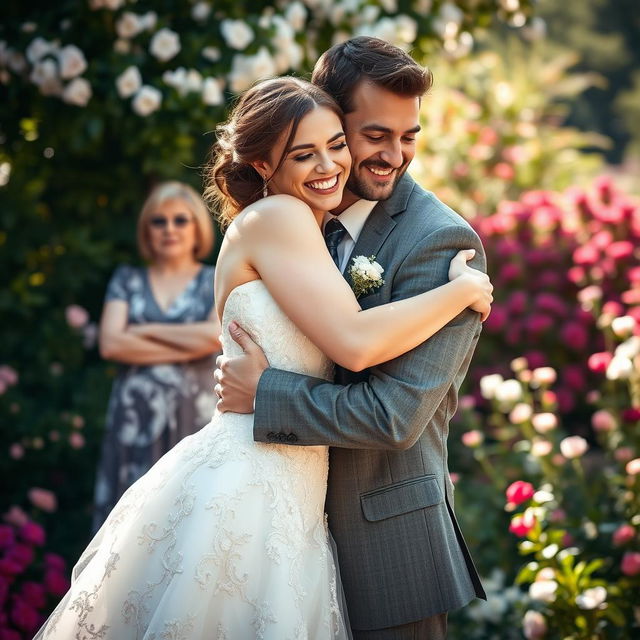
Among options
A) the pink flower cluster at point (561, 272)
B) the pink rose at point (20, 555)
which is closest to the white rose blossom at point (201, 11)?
the pink flower cluster at point (561, 272)

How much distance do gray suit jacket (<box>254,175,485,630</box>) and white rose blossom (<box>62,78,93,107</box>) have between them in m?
2.56

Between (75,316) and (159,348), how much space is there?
1009 mm

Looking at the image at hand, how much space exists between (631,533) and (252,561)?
5.11 ft

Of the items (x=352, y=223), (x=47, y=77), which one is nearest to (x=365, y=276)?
(x=352, y=223)

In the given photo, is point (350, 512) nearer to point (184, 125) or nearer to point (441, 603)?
point (441, 603)

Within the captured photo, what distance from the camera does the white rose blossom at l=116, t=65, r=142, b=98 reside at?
4477mm

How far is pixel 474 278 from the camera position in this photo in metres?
2.24

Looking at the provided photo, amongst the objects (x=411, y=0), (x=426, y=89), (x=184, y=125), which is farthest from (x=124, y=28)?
(x=426, y=89)

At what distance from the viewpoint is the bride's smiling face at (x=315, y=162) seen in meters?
2.31

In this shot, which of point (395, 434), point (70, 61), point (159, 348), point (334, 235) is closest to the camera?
point (395, 434)

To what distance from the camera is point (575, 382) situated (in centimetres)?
518

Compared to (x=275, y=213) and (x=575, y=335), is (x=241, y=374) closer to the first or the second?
(x=275, y=213)

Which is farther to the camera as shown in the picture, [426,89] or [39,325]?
[39,325]

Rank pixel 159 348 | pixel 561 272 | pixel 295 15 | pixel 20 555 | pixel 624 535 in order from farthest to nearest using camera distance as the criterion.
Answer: pixel 561 272 < pixel 295 15 < pixel 159 348 < pixel 20 555 < pixel 624 535
